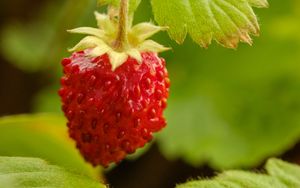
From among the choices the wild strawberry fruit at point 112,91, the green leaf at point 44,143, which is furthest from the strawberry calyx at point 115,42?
the green leaf at point 44,143

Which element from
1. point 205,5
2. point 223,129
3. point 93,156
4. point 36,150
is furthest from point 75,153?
point 223,129

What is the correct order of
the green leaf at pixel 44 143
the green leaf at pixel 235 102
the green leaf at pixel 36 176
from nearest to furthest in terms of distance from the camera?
1. the green leaf at pixel 36 176
2. the green leaf at pixel 44 143
3. the green leaf at pixel 235 102

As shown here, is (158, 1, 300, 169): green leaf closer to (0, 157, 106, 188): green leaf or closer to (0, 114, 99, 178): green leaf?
(0, 114, 99, 178): green leaf

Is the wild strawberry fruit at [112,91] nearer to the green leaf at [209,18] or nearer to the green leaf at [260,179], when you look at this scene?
the green leaf at [209,18]

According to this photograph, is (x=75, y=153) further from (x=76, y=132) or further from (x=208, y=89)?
(x=208, y=89)

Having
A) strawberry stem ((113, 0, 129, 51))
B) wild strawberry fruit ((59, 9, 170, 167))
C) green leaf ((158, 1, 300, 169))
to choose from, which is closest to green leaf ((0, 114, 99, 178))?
wild strawberry fruit ((59, 9, 170, 167))

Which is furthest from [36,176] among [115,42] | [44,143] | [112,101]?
[44,143]
